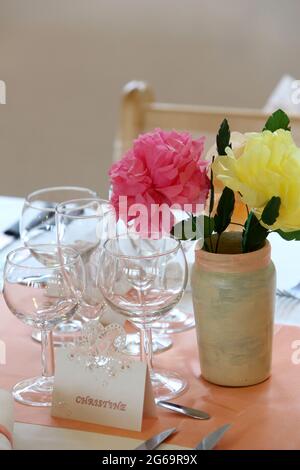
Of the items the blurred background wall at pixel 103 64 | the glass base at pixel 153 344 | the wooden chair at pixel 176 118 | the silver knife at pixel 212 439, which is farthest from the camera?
the blurred background wall at pixel 103 64

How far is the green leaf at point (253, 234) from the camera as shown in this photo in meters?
1.08

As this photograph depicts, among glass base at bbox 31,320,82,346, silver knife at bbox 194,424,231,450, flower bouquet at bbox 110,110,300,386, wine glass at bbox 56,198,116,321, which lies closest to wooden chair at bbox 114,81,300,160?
wine glass at bbox 56,198,116,321

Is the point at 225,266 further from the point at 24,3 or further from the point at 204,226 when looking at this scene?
the point at 24,3

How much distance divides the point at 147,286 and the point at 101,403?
0.60ft

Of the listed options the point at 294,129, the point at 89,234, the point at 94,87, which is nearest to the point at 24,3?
the point at 94,87

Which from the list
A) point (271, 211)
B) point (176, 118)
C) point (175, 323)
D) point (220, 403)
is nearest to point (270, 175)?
point (271, 211)

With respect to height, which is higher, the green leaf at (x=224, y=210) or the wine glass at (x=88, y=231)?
the green leaf at (x=224, y=210)

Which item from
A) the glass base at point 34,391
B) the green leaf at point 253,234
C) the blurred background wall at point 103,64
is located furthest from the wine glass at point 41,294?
the blurred background wall at point 103,64

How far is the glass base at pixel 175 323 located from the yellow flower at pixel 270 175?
0.34m

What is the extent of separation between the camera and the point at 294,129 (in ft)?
6.77

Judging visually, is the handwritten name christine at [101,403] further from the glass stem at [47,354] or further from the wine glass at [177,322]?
the wine glass at [177,322]

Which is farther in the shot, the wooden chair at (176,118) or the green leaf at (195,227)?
the wooden chair at (176,118)

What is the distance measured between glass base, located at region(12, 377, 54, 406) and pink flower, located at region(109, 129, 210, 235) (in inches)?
10.0

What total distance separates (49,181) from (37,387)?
2621 millimetres
